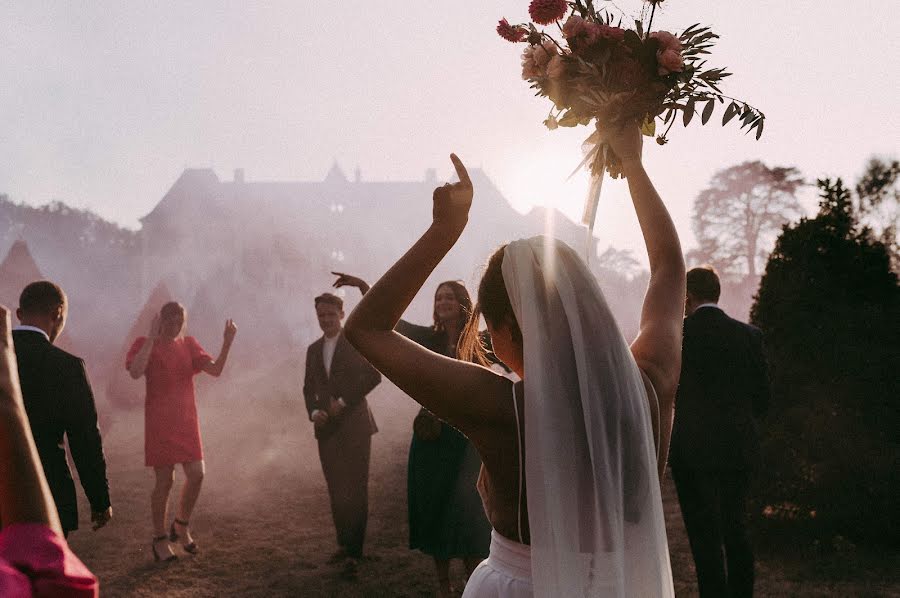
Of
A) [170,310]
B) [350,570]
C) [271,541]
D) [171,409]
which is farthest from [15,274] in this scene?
[350,570]

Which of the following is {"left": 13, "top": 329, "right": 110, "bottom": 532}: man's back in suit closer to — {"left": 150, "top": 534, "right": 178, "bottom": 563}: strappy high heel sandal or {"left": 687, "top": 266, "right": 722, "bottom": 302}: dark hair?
{"left": 150, "top": 534, "right": 178, "bottom": 563}: strappy high heel sandal

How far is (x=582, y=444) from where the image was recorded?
6.42ft

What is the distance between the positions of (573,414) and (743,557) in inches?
158

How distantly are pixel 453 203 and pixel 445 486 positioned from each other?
4.48 metres

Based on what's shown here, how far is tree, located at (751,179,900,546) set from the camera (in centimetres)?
682

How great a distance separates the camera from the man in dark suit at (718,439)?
520cm

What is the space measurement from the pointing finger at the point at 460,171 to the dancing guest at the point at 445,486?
12.6 feet

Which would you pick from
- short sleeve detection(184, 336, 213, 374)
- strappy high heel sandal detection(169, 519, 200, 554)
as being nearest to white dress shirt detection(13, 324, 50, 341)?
short sleeve detection(184, 336, 213, 374)

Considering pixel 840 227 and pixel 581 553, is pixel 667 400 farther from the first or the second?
pixel 840 227

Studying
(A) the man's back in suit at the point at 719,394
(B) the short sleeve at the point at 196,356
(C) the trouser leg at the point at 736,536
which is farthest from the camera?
(B) the short sleeve at the point at 196,356

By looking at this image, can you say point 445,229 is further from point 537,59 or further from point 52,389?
point 52,389

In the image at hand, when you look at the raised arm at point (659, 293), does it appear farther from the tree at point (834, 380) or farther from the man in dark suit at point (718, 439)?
the tree at point (834, 380)

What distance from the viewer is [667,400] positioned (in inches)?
84.2

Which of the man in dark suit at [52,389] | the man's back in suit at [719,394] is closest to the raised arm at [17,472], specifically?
the man in dark suit at [52,389]
